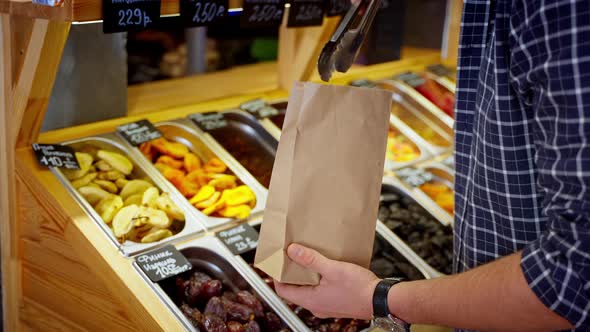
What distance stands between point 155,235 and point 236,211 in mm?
296

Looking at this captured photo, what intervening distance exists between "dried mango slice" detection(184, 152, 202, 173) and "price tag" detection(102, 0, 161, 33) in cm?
68

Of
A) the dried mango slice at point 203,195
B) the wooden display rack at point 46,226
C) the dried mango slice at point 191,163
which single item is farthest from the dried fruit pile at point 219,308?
the dried mango slice at point 191,163

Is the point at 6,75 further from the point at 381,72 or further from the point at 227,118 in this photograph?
the point at 381,72

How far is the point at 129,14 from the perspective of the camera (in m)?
1.58

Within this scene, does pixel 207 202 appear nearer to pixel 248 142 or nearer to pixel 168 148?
pixel 168 148

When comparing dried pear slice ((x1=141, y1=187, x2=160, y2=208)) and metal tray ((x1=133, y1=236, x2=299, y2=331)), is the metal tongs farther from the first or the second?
dried pear slice ((x1=141, y1=187, x2=160, y2=208))

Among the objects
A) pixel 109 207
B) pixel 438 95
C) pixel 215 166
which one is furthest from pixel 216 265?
pixel 438 95

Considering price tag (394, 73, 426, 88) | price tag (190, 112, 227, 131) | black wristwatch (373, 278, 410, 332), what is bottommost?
price tag (190, 112, 227, 131)

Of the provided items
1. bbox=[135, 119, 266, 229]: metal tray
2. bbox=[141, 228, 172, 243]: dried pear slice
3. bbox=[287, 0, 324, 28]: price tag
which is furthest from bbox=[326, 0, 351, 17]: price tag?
bbox=[141, 228, 172, 243]: dried pear slice

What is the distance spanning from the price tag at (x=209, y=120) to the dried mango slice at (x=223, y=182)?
0.25 meters

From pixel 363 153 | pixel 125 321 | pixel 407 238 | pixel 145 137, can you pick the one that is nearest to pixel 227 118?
pixel 145 137

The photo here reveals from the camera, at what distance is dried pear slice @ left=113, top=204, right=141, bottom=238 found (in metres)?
1.80

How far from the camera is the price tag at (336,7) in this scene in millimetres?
2242

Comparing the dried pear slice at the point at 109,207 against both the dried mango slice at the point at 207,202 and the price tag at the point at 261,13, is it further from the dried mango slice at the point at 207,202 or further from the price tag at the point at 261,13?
the price tag at the point at 261,13
